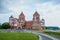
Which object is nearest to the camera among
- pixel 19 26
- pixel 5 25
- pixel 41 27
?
pixel 5 25

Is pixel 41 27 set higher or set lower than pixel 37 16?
lower

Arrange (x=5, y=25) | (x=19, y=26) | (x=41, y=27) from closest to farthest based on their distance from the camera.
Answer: (x=5, y=25), (x=41, y=27), (x=19, y=26)

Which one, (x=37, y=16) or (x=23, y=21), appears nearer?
(x=37, y=16)

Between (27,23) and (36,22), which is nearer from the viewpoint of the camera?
(36,22)

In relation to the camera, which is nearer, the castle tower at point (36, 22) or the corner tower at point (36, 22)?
the corner tower at point (36, 22)

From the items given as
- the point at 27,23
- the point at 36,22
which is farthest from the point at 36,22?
the point at 27,23

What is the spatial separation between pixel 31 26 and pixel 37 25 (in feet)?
26.5

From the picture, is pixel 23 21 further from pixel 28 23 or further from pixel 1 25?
pixel 1 25

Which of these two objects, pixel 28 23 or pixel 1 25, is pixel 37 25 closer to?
pixel 28 23

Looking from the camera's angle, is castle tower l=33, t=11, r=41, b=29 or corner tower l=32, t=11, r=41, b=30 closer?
corner tower l=32, t=11, r=41, b=30

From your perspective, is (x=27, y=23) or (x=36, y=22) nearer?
(x=36, y=22)

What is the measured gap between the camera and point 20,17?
10538 centimetres

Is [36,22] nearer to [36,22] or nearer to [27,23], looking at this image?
[36,22]

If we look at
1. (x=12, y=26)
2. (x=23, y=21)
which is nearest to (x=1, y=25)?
(x=12, y=26)
